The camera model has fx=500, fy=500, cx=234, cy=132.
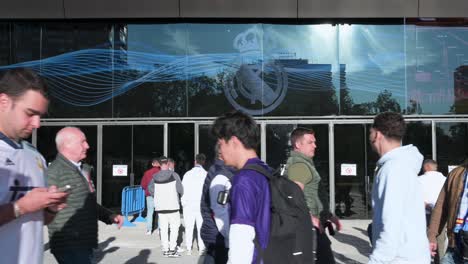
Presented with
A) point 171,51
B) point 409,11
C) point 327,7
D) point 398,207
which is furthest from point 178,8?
point 398,207

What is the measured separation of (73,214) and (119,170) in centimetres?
1093

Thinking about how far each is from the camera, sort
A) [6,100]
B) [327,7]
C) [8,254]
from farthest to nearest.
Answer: [327,7], [6,100], [8,254]

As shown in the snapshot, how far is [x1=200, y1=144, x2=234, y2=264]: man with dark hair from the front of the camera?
16.6ft

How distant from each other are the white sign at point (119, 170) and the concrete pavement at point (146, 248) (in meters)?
2.07

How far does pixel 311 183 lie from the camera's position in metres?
5.10

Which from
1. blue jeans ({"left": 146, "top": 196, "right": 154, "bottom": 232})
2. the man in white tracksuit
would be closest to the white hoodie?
the man in white tracksuit

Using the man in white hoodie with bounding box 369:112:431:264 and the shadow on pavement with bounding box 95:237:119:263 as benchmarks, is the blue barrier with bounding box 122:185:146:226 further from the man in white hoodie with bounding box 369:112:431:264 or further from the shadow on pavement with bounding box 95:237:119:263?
the man in white hoodie with bounding box 369:112:431:264

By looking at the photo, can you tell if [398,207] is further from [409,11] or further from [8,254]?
[409,11]

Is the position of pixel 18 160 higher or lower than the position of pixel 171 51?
lower

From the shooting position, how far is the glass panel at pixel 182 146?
49.0 ft

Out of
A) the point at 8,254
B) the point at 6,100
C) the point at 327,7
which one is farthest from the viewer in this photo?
the point at 327,7

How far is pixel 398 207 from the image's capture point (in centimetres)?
332

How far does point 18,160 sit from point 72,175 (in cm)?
202

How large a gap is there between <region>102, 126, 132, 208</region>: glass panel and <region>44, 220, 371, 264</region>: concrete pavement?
195 centimetres
